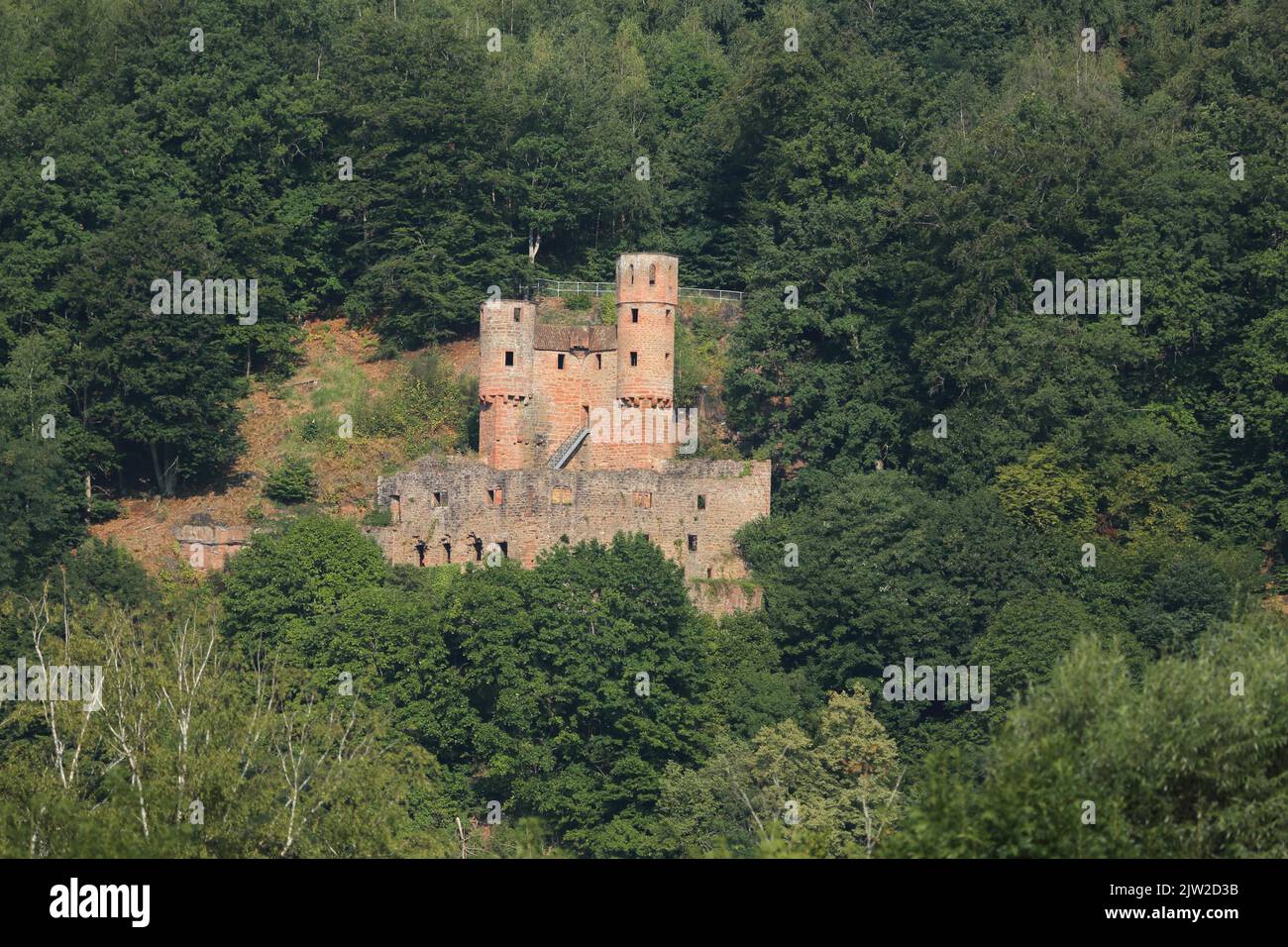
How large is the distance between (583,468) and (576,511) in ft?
12.2

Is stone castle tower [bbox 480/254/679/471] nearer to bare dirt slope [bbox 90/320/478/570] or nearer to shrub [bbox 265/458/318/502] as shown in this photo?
bare dirt slope [bbox 90/320/478/570]

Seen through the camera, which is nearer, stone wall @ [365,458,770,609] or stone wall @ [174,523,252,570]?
stone wall @ [365,458,770,609]

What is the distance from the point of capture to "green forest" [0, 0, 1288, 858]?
6119cm

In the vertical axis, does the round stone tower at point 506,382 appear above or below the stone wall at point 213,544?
above

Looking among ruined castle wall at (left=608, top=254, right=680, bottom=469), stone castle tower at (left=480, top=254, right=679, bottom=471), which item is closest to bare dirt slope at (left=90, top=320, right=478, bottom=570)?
stone castle tower at (left=480, top=254, right=679, bottom=471)

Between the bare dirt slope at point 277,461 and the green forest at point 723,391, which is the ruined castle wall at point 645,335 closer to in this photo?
the green forest at point 723,391

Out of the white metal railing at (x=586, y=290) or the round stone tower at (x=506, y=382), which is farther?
the white metal railing at (x=586, y=290)

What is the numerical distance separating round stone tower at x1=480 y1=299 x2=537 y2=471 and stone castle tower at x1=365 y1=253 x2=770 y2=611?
27mm

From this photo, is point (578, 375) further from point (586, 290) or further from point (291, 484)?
point (291, 484)

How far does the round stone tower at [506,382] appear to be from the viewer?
74.4m

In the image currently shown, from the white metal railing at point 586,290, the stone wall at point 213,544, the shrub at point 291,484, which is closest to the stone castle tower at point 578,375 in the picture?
the shrub at point 291,484

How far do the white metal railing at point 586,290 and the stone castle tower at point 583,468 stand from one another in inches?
222

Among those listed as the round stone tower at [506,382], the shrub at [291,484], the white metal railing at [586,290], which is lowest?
the shrub at [291,484]
